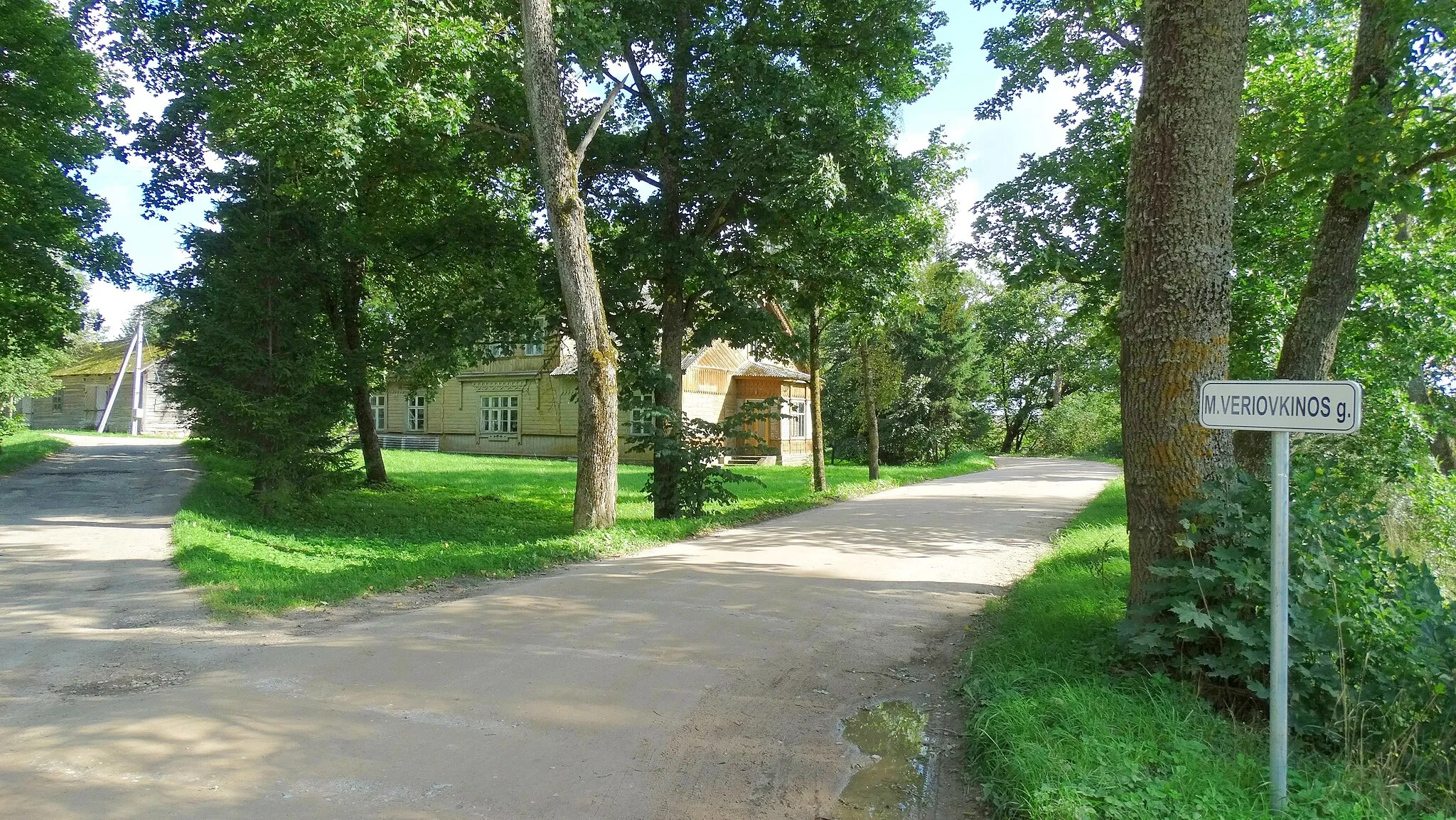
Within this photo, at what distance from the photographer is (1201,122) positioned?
5.63 m

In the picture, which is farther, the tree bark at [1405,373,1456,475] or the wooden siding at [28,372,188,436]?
the wooden siding at [28,372,188,436]

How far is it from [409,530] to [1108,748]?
14.1 meters

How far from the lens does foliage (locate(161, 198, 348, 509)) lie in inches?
538

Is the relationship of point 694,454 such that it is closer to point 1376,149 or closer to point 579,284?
point 579,284

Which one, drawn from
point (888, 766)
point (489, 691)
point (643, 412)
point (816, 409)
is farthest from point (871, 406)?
point (888, 766)

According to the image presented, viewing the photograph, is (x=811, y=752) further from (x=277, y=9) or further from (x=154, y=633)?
(x=277, y=9)

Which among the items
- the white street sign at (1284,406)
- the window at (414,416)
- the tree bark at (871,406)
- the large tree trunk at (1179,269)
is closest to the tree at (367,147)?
the large tree trunk at (1179,269)

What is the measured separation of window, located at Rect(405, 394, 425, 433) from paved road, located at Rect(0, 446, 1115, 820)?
30569 mm

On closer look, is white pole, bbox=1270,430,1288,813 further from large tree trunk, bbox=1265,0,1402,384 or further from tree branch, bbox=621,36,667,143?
tree branch, bbox=621,36,667,143

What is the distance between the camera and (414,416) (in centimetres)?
4116

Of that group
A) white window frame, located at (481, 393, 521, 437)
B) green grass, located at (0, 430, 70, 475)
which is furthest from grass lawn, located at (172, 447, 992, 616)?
white window frame, located at (481, 393, 521, 437)

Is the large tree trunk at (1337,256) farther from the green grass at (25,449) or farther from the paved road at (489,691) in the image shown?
the green grass at (25,449)

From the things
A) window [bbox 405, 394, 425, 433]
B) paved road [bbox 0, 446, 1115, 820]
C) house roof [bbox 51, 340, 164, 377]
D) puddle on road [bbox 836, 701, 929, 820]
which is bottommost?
puddle on road [bbox 836, 701, 929, 820]

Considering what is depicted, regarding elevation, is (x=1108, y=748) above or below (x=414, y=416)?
below
